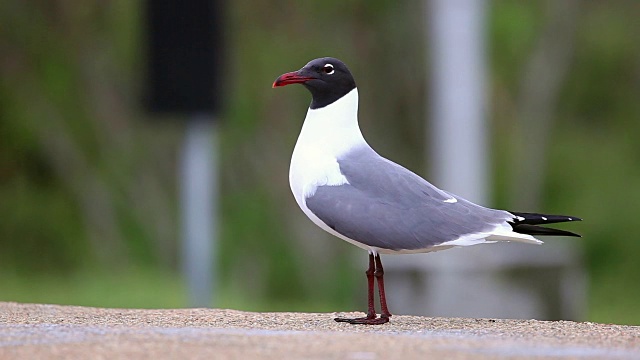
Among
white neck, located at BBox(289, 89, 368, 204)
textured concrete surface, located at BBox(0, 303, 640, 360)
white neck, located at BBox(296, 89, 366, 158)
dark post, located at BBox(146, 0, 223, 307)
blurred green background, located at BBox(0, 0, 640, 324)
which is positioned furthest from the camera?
blurred green background, located at BBox(0, 0, 640, 324)

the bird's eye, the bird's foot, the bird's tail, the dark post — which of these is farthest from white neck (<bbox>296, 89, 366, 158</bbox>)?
the dark post

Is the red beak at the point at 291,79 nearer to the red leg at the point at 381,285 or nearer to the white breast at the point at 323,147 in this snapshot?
the white breast at the point at 323,147

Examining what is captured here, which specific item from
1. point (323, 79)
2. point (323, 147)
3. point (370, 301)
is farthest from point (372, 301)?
point (323, 79)

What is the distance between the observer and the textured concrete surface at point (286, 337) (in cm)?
554

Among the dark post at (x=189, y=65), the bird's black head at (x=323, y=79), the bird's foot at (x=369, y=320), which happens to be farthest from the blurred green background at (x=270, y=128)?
the bird's foot at (x=369, y=320)

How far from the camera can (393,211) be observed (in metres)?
6.93

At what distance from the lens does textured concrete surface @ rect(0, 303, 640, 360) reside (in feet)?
18.2

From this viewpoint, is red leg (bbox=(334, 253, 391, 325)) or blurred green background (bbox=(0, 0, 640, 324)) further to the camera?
blurred green background (bbox=(0, 0, 640, 324))

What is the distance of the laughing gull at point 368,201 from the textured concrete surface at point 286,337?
1.46 feet

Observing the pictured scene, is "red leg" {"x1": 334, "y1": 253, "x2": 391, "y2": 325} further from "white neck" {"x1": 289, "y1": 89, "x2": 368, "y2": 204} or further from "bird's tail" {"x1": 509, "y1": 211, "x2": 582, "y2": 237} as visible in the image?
"bird's tail" {"x1": 509, "y1": 211, "x2": 582, "y2": 237}

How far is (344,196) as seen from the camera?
6984mm

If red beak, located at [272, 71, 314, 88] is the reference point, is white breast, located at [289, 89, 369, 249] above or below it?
below

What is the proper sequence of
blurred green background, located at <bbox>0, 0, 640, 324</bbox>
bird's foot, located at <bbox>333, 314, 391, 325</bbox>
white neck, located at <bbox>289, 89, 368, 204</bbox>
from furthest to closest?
blurred green background, located at <bbox>0, 0, 640, 324</bbox> → white neck, located at <bbox>289, 89, 368, 204</bbox> → bird's foot, located at <bbox>333, 314, 391, 325</bbox>

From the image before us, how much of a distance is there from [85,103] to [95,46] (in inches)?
39.4
